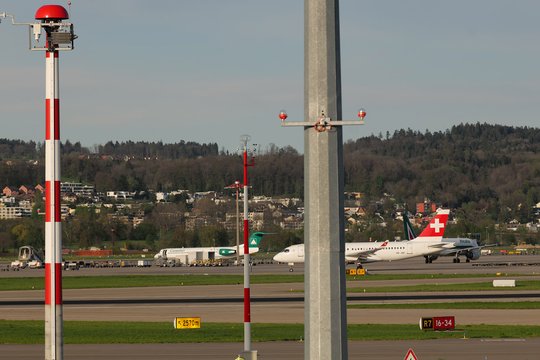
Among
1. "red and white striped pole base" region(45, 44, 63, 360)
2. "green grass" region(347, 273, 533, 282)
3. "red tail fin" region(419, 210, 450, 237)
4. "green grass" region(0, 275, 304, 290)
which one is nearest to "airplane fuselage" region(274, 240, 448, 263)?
"red tail fin" region(419, 210, 450, 237)

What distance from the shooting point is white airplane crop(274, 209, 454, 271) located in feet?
475

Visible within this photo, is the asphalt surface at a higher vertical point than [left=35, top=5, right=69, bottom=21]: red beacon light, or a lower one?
lower

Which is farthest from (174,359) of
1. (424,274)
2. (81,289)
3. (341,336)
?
(424,274)

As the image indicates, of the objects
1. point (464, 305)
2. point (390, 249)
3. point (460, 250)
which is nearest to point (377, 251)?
point (390, 249)

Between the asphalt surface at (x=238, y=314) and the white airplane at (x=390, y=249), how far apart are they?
17539mm

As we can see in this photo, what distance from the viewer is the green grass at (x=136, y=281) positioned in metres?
114

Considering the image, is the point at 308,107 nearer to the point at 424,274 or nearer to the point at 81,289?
the point at 81,289

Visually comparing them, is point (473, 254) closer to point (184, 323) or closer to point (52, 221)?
point (184, 323)

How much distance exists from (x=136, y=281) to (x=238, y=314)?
50.8 metres

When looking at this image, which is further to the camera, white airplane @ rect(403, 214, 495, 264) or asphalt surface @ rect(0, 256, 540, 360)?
white airplane @ rect(403, 214, 495, 264)

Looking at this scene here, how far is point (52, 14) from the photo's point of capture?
27828mm

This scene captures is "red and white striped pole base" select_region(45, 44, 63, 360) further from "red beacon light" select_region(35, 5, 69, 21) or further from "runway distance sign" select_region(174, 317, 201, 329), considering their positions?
"runway distance sign" select_region(174, 317, 201, 329)

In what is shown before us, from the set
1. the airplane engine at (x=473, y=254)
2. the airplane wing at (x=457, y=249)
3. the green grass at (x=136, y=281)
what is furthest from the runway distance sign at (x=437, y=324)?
the airplane engine at (x=473, y=254)

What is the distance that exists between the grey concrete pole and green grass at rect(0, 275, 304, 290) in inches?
3741
